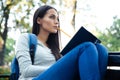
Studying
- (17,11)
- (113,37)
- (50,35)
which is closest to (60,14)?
(17,11)

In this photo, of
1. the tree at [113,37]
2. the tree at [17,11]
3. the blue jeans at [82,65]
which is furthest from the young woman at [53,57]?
the tree at [113,37]

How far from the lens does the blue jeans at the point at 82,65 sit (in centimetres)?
204

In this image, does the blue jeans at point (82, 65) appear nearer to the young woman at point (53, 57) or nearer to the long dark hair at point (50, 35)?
the young woman at point (53, 57)

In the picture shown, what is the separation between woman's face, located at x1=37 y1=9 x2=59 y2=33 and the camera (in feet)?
9.19

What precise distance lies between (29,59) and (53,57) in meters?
0.28

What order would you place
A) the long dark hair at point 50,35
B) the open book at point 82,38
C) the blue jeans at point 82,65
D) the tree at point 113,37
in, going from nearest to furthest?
the blue jeans at point 82,65
the open book at point 82,38
the long dark hair at point 50,35
the tree at point 113,37

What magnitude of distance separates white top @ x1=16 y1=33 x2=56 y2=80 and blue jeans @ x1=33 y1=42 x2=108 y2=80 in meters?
0.24

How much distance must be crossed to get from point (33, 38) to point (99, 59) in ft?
2.27

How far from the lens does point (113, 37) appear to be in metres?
37.9

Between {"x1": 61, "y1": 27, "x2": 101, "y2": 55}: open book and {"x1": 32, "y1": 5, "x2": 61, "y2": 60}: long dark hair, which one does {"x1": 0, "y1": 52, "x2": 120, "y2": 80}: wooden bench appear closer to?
{"x1": 61, "y1": 27, "x2": 101, "y2": 55}: open book

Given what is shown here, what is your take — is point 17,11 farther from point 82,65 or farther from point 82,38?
point 82,65

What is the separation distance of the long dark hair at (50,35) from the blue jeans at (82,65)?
58cm

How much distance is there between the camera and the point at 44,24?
2.83 metres

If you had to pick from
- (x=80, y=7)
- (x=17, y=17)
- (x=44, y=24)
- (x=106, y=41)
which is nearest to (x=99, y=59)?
(x=44, y=24)
